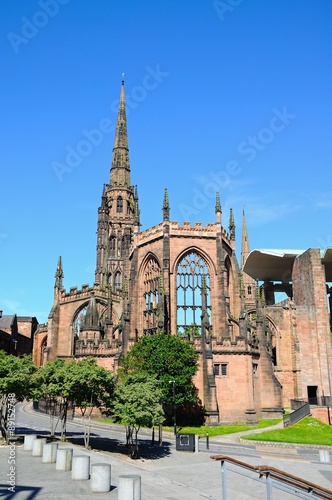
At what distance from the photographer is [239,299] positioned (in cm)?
4850

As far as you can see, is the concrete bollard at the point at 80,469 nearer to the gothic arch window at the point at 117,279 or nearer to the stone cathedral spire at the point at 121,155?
the gothic arch window at the point at 117,279

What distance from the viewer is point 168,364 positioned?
36469 mm

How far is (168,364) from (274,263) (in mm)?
26299

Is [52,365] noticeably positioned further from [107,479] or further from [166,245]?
[166,245]

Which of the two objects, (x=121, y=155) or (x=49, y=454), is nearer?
(x=49, y=454)

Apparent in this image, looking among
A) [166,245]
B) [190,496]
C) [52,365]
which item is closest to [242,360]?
[166,245]

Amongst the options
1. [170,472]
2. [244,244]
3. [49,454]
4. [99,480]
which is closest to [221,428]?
[170,472]

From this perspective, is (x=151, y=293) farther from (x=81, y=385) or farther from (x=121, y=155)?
(x=121, y=155)

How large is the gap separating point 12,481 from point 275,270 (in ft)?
164

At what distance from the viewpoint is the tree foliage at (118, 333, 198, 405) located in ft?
117

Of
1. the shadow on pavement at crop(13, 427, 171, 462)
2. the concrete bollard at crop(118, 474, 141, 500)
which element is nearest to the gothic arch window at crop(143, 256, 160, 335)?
the shadow on pavement at crop(13, 427, 171, 462)

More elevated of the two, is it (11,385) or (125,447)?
(11,385)

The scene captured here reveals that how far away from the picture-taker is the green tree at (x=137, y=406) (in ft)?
74.8

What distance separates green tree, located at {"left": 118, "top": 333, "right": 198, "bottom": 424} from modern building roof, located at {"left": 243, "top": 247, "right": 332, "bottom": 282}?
771 inches
